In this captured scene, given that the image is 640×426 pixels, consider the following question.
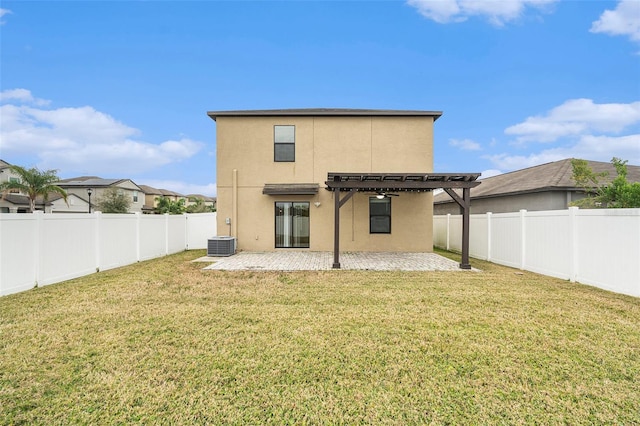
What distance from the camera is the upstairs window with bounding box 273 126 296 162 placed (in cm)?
1316

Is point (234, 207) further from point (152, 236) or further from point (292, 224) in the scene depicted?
point (152, 236)

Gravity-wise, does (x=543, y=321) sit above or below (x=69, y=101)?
below

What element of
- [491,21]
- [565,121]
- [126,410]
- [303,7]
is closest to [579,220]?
[126,410]

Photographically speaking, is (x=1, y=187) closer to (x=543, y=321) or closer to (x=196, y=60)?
(x=196, y=60)

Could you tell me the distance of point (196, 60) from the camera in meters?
15.8

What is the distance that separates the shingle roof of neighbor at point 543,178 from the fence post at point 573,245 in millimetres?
6560

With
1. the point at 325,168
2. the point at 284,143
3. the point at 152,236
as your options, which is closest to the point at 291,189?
the point at 325,168

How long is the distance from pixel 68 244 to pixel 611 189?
16.5m

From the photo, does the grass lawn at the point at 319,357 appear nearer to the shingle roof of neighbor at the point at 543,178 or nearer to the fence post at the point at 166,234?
the fence post at the point at 166,234

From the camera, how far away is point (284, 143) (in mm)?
13188

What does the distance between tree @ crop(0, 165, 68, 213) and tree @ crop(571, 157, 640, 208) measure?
1234 inches

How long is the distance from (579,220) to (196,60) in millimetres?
18507

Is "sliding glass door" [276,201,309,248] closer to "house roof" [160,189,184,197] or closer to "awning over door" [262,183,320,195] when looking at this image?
"awning over door" [262,183,320,195]

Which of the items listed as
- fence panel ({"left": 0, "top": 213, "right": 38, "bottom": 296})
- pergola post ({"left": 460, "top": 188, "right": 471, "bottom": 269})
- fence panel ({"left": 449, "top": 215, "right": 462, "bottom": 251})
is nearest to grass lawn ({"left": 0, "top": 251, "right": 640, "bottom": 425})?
fence panel ({"left": 0, "top": 213, "right": 38, "bottom": 296})
